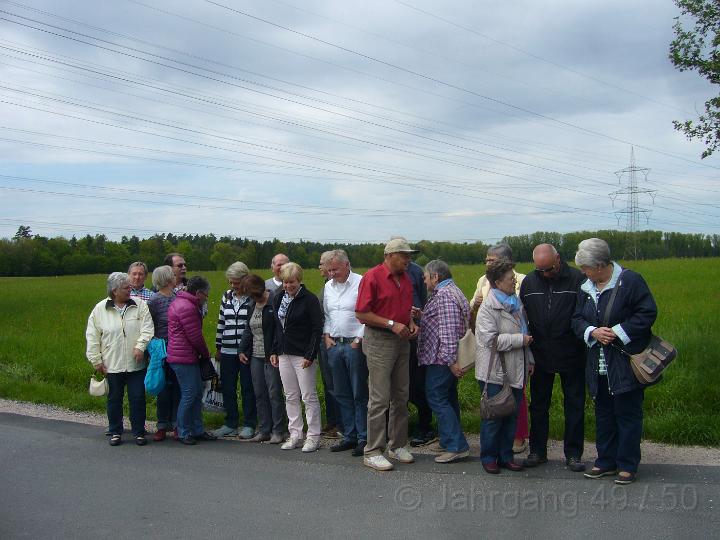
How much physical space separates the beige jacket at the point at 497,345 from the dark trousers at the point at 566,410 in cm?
28

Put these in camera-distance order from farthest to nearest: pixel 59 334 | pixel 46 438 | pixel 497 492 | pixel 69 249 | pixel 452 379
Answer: pixel 69 249, pixel 59 334, pixel 46 438, pixel 452 379, pixel 497 492

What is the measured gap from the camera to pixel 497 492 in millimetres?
5480

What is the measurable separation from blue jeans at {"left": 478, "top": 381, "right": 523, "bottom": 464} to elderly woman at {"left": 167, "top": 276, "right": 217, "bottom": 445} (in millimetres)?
3079

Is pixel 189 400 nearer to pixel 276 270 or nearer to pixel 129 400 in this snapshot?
pixel 129 400

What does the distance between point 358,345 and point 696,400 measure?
159 inches

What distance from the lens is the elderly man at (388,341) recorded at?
6379 mm

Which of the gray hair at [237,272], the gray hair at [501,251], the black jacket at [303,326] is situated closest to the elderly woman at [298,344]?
the black jacket at [303,326]

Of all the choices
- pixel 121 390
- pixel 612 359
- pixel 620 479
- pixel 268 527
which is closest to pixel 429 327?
pixel 612 359

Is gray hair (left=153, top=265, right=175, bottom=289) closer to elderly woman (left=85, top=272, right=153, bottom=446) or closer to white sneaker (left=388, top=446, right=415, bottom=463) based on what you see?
elderly woman (left=85, top=272, right=153, bottom=446)

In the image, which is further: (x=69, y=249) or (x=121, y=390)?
→ (x=69, y=249)

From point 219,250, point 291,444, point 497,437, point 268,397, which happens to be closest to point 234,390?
point 268,397

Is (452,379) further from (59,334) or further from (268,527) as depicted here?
(59,334)

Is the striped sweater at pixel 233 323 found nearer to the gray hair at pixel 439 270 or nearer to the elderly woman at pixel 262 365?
the elderly woman at pixel 262 365

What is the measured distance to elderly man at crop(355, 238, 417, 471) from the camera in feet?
20.9
